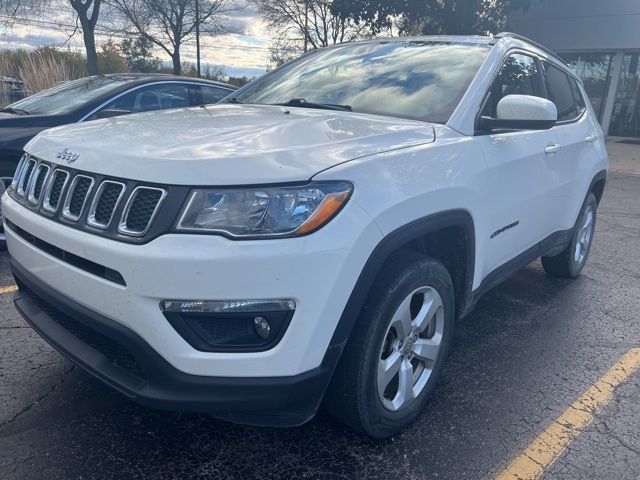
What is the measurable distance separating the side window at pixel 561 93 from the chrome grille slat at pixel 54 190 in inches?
129

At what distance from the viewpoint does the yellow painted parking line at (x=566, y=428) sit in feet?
7.83

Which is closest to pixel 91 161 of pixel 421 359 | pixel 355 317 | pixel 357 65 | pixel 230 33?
pixel 355 317

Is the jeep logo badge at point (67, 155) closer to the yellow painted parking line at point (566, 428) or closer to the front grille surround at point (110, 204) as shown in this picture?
the front grille surround at point (110, 204)

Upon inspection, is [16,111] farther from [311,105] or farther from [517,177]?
[517,177]

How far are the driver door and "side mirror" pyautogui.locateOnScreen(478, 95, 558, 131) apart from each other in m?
0.07

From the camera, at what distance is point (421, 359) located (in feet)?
8.72

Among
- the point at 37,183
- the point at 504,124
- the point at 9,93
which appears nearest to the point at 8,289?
the point at 37,183

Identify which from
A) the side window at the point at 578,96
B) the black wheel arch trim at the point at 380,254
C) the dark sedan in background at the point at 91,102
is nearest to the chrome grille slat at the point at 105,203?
the black wheel arch trim at the point at 380,254

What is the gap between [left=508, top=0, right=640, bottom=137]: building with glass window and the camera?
57.9 feet

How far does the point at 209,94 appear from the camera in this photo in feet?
20.9

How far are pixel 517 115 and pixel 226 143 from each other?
61.2 inches

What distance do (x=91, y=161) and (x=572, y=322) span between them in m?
3.33

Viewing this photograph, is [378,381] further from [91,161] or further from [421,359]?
[91,161]

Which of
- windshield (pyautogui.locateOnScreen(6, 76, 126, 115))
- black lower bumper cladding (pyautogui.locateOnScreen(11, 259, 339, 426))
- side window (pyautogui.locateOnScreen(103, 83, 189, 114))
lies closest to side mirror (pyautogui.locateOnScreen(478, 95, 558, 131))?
black lower bumper cladding (pyautogui.locateOnScreen(11, 259, 339, 426))
